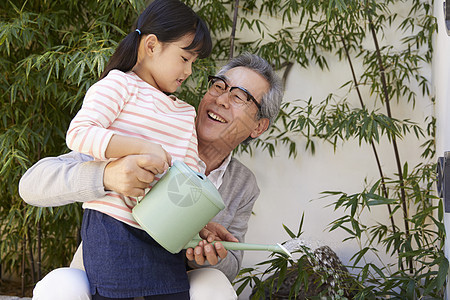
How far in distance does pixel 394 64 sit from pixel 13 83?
2255mm

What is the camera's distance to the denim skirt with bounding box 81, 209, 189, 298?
1399 millimetres

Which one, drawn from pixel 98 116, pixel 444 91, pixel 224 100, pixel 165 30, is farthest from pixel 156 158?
pixel 444 91

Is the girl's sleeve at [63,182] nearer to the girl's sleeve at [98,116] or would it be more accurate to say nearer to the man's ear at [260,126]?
the girl's sleeve at [98,116]

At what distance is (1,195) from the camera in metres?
3.56

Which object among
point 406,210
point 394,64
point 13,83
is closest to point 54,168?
point 13,83

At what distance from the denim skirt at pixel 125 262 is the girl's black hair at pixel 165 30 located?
43 centimetres

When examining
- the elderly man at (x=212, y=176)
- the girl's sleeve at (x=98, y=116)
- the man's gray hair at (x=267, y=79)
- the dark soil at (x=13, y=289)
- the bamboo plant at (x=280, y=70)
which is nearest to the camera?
the girl's sleeve at (x=98, y=116)

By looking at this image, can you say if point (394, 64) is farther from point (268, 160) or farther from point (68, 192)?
point (68, 192)

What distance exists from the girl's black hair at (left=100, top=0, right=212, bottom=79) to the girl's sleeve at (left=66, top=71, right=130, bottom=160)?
14 centimetres

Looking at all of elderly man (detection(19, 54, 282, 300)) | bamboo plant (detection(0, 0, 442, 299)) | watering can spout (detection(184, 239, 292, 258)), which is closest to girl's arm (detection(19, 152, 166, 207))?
elderly man (detection(19, 54, 282, 300))

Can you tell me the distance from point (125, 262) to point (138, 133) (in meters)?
0.31

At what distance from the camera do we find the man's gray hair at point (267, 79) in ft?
6.66

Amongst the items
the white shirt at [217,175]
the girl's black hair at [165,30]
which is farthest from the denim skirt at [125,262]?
the white shirt at [217,175]

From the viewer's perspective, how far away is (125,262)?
140 cm
